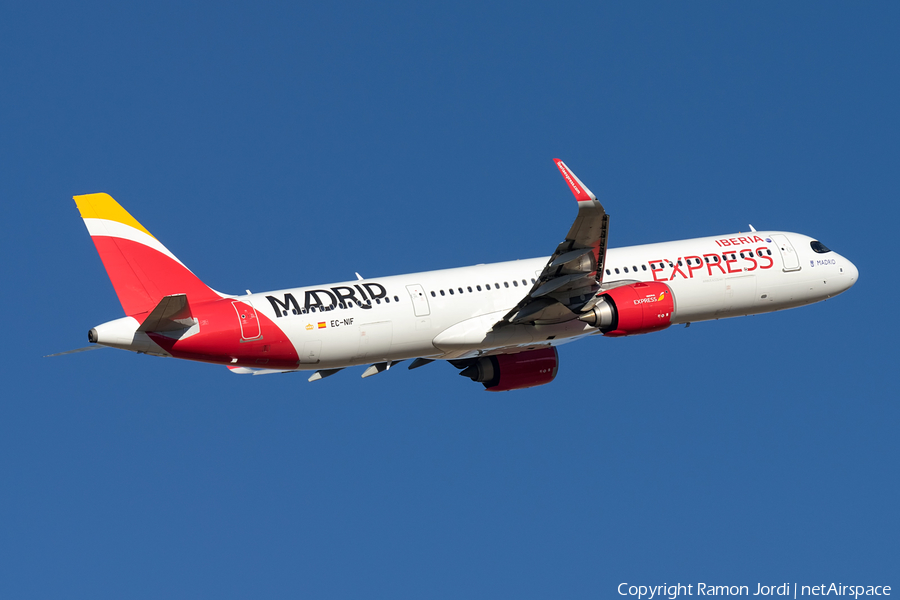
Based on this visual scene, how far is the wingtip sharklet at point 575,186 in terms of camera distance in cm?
3672

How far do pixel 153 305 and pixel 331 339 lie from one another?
587 centimetres

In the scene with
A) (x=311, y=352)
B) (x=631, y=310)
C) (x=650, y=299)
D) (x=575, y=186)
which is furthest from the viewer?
(x=650, y=299)

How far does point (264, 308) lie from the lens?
39.7 m

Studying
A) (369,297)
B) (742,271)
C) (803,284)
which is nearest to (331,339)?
(369,297)

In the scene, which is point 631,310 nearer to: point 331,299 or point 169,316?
point 331,299

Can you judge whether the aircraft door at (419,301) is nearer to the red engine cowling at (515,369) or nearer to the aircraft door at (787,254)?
the red engine cowling at (515,369)

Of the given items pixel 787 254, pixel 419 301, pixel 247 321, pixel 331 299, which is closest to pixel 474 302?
pixel 419 301

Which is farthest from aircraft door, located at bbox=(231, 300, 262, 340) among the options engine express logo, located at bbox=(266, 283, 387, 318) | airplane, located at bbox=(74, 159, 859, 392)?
engine express logo, located at bbox=(266, 283, 387, 318)

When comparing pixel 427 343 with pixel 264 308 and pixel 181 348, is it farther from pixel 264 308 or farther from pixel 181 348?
pixel 181 348

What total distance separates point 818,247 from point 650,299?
33.5 ft

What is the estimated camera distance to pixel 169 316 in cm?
3747

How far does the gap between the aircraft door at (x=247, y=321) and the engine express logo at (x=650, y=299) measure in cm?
1299

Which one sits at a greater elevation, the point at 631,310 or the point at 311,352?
the point at 631,310

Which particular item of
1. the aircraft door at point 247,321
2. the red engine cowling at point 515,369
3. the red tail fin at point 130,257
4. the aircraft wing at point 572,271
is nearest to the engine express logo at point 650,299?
the aircraft wing at point 572,271
